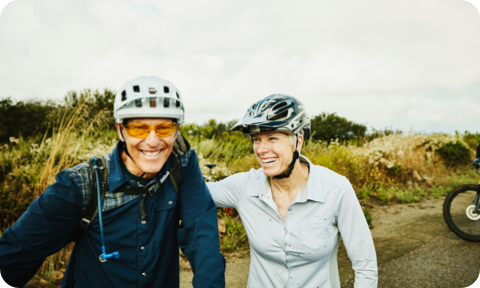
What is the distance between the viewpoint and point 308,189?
90.8 inches

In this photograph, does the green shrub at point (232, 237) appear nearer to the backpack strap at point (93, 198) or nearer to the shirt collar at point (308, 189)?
the shirt collar at point (308, 189)

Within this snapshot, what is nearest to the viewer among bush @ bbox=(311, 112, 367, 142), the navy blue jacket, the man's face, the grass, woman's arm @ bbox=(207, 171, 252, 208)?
the navy blue jacket

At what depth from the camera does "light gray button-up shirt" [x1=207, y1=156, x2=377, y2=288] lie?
2.15 meters

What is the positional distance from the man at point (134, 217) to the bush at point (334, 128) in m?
13.0

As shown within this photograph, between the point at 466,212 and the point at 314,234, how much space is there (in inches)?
223

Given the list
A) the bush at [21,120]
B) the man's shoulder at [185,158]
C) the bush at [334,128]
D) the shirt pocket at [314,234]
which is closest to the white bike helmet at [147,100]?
the man's shoulder at [185,158]

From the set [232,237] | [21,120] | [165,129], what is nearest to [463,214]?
[232,237]

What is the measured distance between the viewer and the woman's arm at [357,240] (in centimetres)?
211

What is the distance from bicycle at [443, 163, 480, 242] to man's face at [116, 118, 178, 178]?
5.98 m

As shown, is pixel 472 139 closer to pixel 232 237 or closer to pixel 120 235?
pixel 232 237

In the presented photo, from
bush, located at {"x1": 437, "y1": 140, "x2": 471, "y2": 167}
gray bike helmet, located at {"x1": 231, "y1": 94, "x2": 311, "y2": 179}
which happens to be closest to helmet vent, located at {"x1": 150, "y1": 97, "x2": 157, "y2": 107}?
gray bike helmet, located at {"x1": 231, "y1": 94, "x2": 311, "y2": 179}

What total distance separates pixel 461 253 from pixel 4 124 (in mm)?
12178

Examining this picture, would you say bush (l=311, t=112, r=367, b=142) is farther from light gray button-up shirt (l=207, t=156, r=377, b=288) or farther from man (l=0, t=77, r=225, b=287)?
man (l=0, t=77, r=225, b=287)

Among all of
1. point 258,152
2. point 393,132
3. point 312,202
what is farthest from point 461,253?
point 393,132
